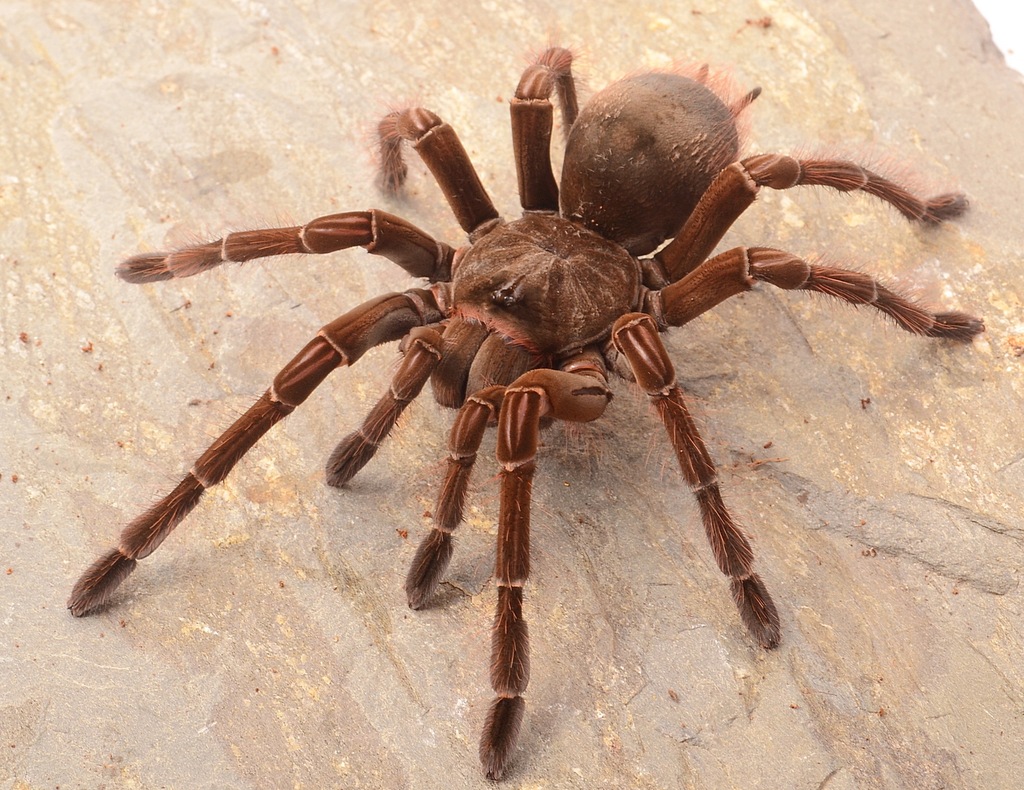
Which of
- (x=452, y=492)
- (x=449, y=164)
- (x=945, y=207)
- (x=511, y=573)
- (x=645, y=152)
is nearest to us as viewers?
(x=511, y=573)

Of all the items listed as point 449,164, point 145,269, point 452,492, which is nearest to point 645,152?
point 449,164

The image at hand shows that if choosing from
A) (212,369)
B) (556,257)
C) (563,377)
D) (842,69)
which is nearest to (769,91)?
(842,69)

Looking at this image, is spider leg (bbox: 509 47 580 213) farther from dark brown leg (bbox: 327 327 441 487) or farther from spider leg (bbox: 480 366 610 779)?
spider leg (bbox: 480 366 610 779)

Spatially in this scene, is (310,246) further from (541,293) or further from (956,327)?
(956,327)

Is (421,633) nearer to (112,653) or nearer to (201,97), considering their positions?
(112,653)

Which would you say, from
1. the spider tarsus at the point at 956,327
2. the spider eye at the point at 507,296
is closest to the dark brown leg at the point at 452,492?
the spider eye at the point at 507,296

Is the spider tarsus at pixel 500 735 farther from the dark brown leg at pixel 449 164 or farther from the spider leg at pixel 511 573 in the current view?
the dark brown leg at pixel 449 164

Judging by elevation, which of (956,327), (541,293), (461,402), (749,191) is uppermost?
(749,191)
